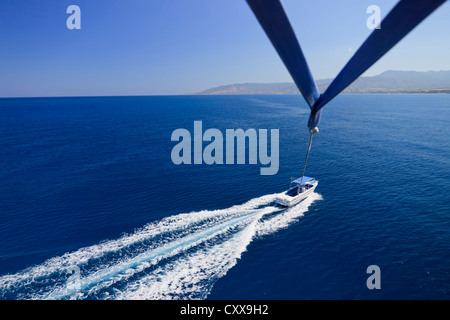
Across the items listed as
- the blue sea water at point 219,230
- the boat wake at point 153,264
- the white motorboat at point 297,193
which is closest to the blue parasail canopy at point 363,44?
the blue sea water at point 219,230

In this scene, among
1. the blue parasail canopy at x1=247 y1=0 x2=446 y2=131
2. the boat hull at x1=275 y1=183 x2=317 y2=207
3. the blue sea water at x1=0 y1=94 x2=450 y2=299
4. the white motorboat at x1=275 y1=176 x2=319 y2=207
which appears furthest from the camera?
the white motorboat at x1=275 y1=176 x2=319 y2=207

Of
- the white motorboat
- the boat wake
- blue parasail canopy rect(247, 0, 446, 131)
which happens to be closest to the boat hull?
the white motorboat

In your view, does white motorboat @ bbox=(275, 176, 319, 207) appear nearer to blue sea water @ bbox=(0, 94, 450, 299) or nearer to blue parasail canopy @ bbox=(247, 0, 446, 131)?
blue sea water @ bbox=(0, 94, 450, 299)

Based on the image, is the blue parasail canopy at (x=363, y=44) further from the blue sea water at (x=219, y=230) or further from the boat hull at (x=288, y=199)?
the boat hull at (x=288, y=199)

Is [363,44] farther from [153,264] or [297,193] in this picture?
[297,193]

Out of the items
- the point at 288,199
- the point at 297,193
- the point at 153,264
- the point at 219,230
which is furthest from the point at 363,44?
the point at 297,193
